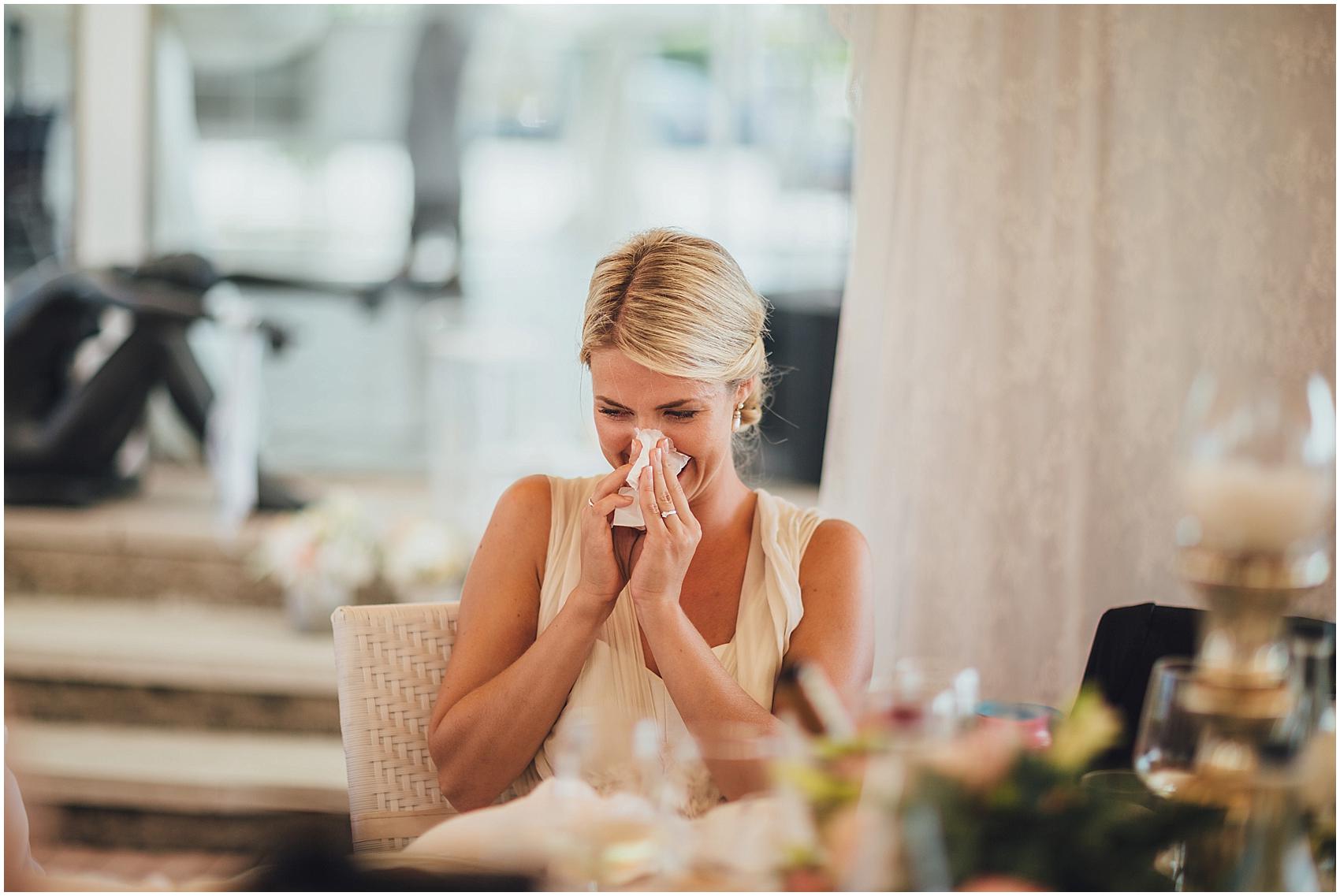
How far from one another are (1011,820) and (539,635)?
3.02 ft

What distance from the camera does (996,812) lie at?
0.99 metres

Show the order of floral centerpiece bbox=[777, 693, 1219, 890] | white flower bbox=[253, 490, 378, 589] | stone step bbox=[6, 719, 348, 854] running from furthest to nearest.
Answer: white flower bbox=[253, 490, 378, 589]
stone step bbox=[6, 719, 348, 854]
floral centerpiece bbox=[777, 693, 1219, 890]

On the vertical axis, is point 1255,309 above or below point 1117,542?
above

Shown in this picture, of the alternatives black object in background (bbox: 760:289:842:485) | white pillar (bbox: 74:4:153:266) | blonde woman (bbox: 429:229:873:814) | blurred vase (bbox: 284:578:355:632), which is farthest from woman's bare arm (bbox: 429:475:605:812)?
white pillar (bbox: 74:4:153:266)

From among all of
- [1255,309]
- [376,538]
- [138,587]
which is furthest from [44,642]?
[1255,309]

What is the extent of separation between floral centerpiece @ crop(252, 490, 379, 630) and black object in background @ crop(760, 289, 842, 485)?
7.66 ft

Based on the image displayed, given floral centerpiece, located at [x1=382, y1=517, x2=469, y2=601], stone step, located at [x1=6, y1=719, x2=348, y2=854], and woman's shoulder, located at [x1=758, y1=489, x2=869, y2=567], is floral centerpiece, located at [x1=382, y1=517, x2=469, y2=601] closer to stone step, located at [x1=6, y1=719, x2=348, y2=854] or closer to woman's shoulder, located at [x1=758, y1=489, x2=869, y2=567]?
stone step, located at [x1=6, y1=719, x2=348, y2=854]

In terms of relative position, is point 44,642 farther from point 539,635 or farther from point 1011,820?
point 1011,820

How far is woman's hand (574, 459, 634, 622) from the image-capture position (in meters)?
1.74

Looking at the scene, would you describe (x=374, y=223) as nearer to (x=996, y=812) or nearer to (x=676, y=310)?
(x=676, y=310)

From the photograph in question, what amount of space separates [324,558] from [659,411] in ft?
7.99

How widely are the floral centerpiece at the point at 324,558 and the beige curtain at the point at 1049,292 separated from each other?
6.19ft

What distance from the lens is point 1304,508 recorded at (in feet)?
3.09

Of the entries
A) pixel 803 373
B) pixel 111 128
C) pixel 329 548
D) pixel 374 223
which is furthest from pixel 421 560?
pixel 111 128
